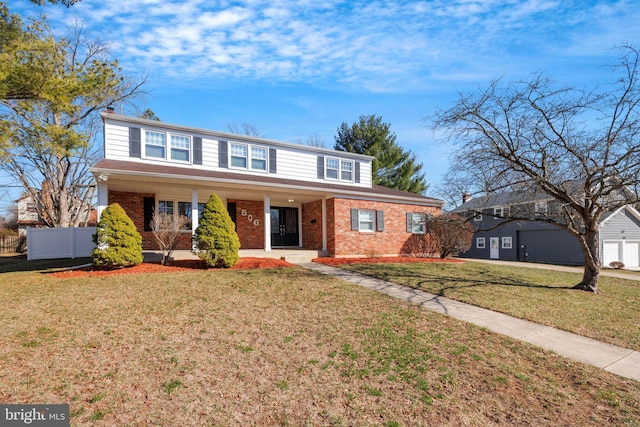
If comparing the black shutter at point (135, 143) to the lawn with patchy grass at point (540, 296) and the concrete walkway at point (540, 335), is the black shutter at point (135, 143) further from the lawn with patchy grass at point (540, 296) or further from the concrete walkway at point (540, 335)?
the concrete walkway at point (540, 335)

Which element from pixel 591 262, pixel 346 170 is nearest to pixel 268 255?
pixel 346 170

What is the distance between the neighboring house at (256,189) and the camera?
1148cm

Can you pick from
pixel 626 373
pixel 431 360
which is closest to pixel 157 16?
pixel 431 360

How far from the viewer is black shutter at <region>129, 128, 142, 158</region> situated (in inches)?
464

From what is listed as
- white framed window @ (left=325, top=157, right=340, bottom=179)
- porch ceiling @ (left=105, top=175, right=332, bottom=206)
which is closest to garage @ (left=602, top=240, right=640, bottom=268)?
white framed window @ (left=325, top=157, right=340, bottom=179)

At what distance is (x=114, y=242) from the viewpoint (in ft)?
29.5

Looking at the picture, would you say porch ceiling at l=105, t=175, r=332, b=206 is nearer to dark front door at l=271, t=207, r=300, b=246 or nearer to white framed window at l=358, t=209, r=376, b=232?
dark front door at l=271, t=207, r=300, b=246

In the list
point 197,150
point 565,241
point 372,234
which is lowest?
point 565,241

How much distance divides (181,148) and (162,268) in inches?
211

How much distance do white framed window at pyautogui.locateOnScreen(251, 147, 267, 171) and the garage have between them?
70.5 feet

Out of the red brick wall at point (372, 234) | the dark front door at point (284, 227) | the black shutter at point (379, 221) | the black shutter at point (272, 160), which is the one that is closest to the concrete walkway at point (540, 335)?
the red brick wall at point (372, 234)

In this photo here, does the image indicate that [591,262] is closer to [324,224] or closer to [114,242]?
[324,224]

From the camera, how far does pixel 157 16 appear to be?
24.6 feet

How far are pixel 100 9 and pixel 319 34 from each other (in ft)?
17.3
